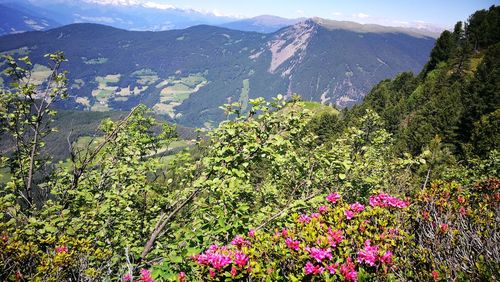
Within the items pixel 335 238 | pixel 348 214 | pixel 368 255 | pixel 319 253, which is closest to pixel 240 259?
pixel 319 253

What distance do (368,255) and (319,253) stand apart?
2.33 feet

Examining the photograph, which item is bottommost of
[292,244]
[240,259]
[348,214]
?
[240,259]

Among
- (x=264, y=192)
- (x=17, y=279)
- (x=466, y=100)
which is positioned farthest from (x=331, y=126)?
(x=17, y=279)

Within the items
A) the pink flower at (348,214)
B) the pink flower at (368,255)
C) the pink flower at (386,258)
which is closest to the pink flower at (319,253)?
the pink flower at (368,255)

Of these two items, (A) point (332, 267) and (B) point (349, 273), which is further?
(A) point (332, 267)

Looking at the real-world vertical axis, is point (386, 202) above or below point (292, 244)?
above

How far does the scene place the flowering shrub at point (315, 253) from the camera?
4.09 metres

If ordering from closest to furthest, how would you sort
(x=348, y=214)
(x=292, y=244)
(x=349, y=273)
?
(x=349, y=273)
(x=292, y=244)
(x=348, y=214)

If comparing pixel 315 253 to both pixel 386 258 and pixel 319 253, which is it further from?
pixel 386 258

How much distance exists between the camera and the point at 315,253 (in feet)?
13.8

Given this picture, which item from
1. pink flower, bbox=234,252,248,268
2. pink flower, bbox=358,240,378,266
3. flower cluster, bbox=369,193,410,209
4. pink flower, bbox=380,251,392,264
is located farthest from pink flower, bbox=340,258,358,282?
flower cluster, bbox=369,193,410,209

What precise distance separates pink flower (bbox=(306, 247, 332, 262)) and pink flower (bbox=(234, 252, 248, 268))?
92 centimetres

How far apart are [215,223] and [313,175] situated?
3.80m

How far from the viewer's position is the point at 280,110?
22.9 ft
